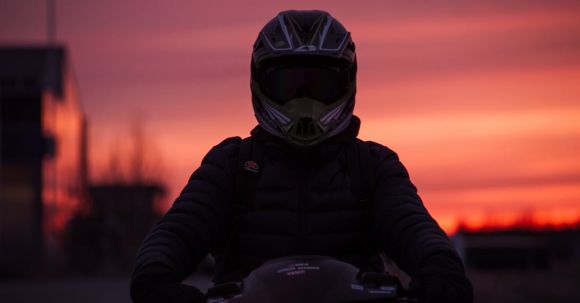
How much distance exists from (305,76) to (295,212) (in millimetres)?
521

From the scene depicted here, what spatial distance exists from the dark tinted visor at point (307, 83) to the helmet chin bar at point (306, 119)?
3 cm

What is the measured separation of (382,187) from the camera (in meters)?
5.49

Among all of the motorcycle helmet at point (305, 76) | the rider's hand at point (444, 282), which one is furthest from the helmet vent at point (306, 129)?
the rider's hand at point (444, 282)

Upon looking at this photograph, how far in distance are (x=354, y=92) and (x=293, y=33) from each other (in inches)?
16.7

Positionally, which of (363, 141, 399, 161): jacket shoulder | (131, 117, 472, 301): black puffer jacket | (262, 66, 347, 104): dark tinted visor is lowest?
(131, 117, 472, 301): black puffer jacket

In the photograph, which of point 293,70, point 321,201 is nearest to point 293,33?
point 293,70

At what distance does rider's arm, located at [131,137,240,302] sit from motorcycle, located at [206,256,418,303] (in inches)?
11.1

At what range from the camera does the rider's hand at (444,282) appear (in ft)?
14.9

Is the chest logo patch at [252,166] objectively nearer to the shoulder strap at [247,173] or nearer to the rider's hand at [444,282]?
the shoulder strap at [247,173]

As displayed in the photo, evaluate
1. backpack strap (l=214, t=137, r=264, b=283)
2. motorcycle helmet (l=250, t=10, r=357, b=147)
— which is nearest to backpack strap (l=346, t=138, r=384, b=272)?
motorcycle helmet (l=250, t=10, r=357, b=147)

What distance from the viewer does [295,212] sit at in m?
5.44

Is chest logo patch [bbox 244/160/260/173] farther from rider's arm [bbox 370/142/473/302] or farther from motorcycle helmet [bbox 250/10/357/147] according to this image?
rider's arm [bbox 370/142/473/302]

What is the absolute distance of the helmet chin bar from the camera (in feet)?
17.4

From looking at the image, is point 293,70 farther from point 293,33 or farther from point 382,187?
point 382,187
